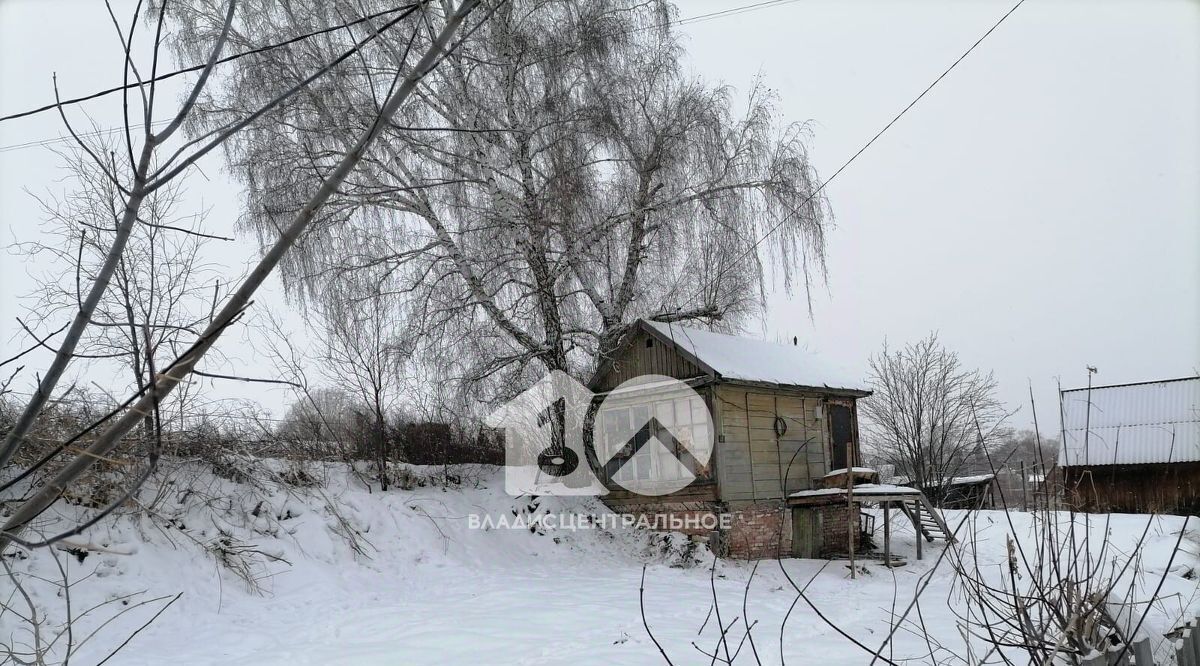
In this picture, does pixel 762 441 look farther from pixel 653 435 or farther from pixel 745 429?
pixel 653 435

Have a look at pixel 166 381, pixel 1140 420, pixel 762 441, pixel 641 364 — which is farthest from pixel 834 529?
pixel 166 381

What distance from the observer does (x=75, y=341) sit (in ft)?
3.19

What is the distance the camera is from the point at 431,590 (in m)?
9.23

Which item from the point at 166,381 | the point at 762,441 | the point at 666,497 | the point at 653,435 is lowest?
the point at 666,497

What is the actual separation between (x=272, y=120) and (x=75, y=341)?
1146 centimetres

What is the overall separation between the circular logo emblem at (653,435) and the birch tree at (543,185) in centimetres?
99

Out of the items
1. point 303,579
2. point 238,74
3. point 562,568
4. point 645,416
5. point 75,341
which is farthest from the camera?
point 645,416

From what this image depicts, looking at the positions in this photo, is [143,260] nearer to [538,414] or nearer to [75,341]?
[538,414]

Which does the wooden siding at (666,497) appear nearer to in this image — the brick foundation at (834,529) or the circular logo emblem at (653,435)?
the circular logo emblem at (653,435)

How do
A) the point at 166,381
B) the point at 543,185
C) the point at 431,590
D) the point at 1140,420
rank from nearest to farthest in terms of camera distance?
1. the point at 166,381
2. the point at 431,590
3. the point at 543,185
4. the point at 1140,420

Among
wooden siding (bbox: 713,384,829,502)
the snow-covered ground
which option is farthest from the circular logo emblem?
the snow-covered ground

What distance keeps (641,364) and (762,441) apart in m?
2.38

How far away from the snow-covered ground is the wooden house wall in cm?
128

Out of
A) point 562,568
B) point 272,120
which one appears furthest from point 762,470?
point 272,120
